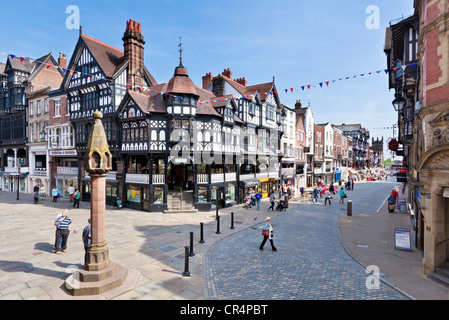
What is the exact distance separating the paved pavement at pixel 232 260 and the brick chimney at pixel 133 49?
13.3m

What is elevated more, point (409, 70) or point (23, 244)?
point (409, 70)

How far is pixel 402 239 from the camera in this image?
34.1 ft

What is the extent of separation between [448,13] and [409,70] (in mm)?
5150

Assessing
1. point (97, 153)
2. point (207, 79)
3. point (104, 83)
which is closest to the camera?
point (97, 153)

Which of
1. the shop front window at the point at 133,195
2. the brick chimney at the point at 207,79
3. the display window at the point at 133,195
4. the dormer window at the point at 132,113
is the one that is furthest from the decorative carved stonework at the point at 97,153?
the brick chimney at the point at 207,79

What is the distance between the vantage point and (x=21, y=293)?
6.64m

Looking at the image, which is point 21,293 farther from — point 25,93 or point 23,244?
point 25,93

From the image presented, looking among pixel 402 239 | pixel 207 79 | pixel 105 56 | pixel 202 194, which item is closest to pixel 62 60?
pixel 105 56

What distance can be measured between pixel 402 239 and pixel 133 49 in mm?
24425

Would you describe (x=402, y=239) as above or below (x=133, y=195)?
below

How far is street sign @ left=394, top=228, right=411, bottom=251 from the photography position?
404 inches

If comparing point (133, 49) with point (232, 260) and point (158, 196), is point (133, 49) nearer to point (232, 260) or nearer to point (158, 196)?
point (158, 196)

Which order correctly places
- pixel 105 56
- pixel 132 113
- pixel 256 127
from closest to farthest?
pixel 132 113 < pixel 105 56 < pixel 256 127
